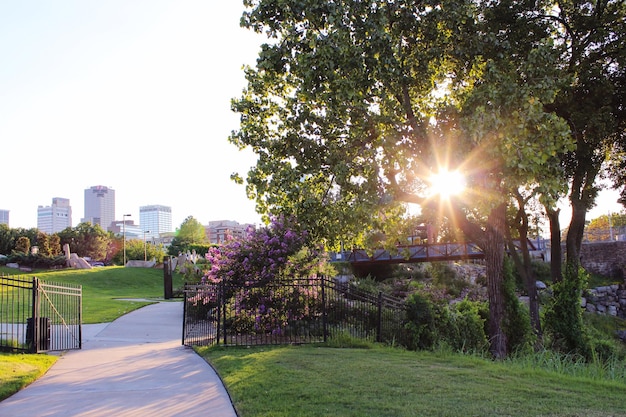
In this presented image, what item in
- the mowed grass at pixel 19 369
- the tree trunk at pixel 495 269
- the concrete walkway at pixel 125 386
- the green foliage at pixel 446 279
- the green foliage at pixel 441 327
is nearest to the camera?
the concrete walkway at pixel 125 386

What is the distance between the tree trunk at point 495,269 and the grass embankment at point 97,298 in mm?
9994

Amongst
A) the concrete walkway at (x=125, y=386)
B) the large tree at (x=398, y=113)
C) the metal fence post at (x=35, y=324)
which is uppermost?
the large tree at (x=398, y=113)

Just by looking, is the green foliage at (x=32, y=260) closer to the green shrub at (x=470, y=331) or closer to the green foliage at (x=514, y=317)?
the green shrub at (x=470, y=331)

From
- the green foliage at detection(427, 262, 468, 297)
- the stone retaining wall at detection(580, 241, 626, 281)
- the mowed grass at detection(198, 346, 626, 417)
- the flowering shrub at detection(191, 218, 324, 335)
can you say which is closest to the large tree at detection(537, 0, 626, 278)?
the flowering shrub at detection(191, 218, 324, 335)

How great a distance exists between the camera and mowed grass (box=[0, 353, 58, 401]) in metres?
7.21

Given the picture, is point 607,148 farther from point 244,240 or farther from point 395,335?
point 244,240

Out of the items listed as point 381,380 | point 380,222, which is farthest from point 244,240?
point 381,380

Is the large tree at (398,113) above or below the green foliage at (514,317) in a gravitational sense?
above

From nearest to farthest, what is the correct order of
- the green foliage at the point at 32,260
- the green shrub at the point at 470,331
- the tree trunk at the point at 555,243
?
1. the green shrub at the point at 470,331
2. the tree trunk at the point at 555,243
3. the green foliage at the point at 32,260

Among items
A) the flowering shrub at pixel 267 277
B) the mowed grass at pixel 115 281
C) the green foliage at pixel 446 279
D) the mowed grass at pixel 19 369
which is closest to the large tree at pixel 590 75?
the flowering shrub at pixel 267 277

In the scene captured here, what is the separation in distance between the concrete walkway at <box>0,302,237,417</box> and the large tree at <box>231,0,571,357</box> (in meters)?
4.39

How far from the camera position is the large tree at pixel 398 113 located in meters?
10.3

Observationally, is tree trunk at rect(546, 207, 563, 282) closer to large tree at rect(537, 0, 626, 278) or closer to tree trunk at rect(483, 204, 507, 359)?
large tree at rect(537, 0, 626, 278)

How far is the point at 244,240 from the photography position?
53.5 feet
